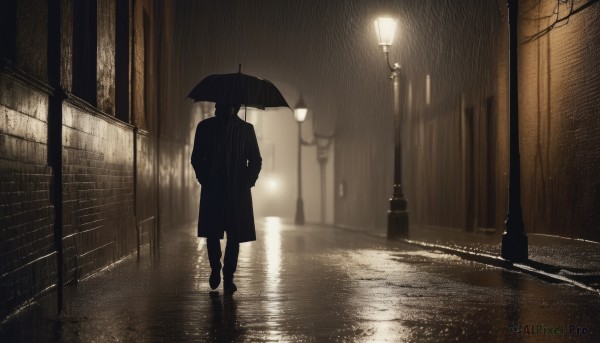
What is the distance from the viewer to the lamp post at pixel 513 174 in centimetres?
1379

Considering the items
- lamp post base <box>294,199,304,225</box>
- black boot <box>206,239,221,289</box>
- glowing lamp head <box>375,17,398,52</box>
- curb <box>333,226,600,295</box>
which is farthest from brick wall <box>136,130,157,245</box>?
lamp post base <box>294,199,304,225</box>

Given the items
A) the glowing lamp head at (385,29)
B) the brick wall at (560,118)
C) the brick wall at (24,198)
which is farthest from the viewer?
the glowing lamp head at (385,29)

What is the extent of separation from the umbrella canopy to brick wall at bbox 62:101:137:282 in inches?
65.8

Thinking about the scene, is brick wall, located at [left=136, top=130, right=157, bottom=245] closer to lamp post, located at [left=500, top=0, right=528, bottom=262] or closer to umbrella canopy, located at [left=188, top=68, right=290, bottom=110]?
lamp post, located at [left=500, top=0, right=528, bottom=262]

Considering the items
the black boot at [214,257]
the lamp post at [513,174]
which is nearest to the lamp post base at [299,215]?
the lamp post at [513,174]

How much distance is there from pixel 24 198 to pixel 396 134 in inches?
582

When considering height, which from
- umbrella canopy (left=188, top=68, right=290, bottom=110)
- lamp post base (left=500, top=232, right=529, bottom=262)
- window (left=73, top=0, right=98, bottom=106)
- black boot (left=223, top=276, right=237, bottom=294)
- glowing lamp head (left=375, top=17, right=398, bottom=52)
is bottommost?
black boot (left=223, top=276, right=237, bottom=294)

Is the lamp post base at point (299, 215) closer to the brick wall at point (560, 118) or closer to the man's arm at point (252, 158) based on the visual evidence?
the brick wall at point (560, 118)

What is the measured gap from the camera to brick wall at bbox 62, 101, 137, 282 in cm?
1107

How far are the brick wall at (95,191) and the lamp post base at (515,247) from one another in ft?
18.1

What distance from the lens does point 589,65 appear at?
55.9ft

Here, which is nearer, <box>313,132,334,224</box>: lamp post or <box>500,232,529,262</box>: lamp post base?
<box>500,232,529,262</box>: lamp post base

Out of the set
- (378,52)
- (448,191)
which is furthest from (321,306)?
(378,52)

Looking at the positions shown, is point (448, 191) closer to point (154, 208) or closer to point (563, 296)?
point (154, 208)
